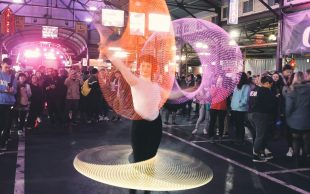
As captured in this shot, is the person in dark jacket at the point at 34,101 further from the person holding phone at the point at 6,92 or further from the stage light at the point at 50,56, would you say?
the stage light at the point at 50,56

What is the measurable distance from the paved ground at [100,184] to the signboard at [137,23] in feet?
17.6

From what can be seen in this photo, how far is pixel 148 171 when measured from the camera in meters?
3.41

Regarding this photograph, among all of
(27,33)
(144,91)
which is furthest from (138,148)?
(27,33)

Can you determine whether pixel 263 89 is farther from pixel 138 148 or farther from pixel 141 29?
pixel 141 29

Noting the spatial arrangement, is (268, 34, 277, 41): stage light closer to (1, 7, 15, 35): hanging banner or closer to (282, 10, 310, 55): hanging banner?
(282, 10, 310, 55): hanging banner

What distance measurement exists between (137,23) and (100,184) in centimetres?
1021

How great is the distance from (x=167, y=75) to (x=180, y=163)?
48.5 inches

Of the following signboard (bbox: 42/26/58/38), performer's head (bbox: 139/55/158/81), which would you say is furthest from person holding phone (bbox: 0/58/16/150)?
signboard (bbox: 42/26/58/38)

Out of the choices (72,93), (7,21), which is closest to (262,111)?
(72,93)

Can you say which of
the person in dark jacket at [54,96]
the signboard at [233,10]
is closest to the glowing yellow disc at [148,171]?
the person in dark jacket at [54,96]

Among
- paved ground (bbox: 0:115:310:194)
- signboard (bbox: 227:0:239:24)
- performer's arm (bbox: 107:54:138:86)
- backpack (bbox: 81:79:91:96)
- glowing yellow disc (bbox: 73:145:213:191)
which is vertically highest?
signboard (bbox: 227:0:239:24)

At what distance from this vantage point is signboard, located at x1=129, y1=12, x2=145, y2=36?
14040mm

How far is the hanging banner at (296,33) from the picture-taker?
11110 millimetres

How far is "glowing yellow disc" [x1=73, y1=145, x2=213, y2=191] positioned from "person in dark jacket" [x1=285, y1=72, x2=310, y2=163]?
11.7 feet
